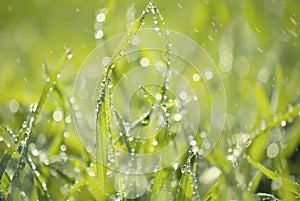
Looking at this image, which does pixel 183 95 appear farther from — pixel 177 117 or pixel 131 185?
pixel 131 185

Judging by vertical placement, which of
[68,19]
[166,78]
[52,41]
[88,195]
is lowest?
[88,195]

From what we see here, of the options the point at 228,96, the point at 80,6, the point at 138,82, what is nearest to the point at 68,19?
the point at 80,6

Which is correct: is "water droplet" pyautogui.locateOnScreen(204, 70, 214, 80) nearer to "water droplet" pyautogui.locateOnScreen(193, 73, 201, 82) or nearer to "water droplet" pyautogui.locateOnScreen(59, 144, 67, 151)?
"water droplet" pyautogui.locateOnScreen(193, 73, 201, 82)

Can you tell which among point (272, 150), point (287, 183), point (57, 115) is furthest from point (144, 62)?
point (287, 183)

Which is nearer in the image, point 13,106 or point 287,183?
point 287,183

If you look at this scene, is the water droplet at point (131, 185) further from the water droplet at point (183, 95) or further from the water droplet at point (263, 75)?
the water droplet at point (263, 75)

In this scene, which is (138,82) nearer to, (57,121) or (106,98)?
(57,121)
